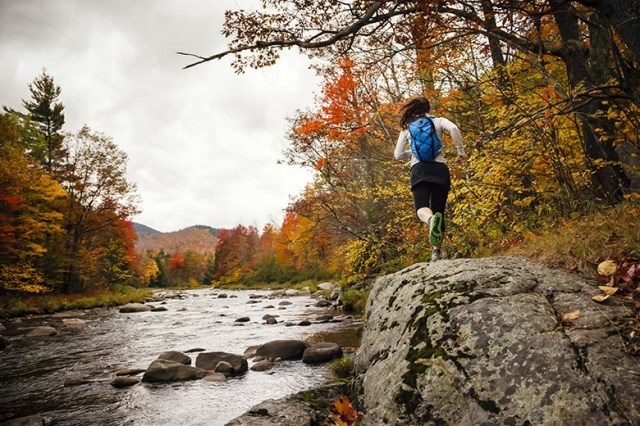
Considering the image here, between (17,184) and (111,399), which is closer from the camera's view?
(111,399)

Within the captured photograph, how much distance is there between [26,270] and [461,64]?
25.2 meters

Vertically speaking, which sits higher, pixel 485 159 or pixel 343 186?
pixel 343 186

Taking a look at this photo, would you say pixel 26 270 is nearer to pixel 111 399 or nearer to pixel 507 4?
pixel 111 399

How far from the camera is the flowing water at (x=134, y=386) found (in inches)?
253

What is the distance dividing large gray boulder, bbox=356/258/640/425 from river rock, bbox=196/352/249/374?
17.5 ft

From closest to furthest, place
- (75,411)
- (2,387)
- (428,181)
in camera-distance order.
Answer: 1. (428,181)
2. (75,411)
3. (2,387)

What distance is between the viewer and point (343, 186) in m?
18.4

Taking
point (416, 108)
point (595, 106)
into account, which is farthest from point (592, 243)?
point (595, 106)

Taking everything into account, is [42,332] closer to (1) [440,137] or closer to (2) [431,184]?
(2) [431,184]

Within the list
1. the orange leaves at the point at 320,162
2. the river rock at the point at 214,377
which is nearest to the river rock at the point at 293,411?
the river rock at the point at 214,377

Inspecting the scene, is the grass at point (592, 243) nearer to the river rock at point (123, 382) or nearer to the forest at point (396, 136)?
the forest at point (396, 136)

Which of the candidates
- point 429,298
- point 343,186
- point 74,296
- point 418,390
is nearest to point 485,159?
point 429,298

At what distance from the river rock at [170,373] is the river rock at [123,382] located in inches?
8.2

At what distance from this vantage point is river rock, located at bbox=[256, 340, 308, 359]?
9602mm
